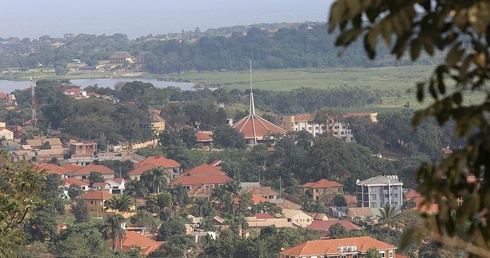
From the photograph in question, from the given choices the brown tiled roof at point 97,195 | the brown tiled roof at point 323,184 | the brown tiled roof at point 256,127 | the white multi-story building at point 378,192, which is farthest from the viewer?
the brown tiled roof at point 256,127

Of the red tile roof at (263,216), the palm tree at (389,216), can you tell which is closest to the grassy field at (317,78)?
the red tile roof at (263,216)

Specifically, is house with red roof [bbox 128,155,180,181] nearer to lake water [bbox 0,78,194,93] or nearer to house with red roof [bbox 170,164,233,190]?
house with red roof [bbox 170,164,233,190]

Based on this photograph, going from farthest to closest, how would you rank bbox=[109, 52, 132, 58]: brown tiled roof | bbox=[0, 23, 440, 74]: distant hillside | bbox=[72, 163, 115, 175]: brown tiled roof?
bbox=[109, 52, 132, 58]: brown tiled roof, bbox=[0, 23, 440, 74]: distant hillside, bbox=[72, 163, 115, 175]: brown tiled roof

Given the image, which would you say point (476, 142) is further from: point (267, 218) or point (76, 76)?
point (76, 76)

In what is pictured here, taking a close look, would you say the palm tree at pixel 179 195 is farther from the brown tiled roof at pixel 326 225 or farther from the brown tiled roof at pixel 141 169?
the brown tiled roof at pixel 141 169

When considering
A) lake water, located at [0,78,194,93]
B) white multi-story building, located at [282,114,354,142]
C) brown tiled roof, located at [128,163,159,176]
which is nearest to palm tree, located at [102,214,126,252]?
brown tiled roof, located at [128,163,159,176]

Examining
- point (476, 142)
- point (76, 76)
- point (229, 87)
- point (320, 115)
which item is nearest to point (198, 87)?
point (229, 87)

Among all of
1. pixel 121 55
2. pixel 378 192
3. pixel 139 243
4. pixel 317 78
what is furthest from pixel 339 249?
pixel 121 55
